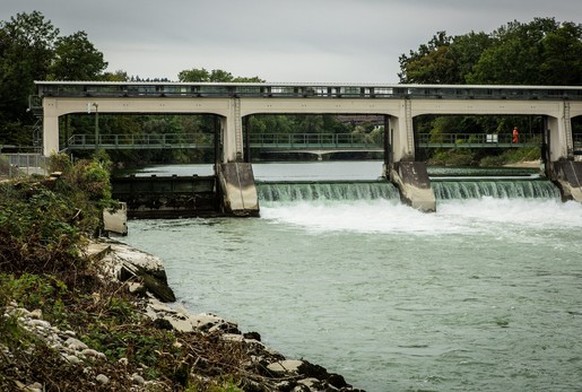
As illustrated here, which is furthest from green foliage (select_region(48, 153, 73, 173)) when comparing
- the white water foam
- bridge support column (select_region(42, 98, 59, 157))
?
the white water foam

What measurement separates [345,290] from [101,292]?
7933mm

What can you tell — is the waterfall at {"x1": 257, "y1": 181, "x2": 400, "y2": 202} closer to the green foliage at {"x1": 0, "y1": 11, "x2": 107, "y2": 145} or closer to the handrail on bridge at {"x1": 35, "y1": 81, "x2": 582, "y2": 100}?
the handrail on bridge at {"x1": 35, "y1": 81, "x2": 582, "y2": 100}

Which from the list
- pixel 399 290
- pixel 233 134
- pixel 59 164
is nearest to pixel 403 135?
pixel 233 134

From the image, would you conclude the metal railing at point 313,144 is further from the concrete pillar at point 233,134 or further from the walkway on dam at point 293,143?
the concrete pillar at point 233,134

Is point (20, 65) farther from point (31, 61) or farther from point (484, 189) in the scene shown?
point (484, 189)

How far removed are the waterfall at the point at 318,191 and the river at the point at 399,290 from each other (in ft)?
7.01

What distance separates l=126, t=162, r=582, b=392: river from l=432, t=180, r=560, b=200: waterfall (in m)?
3.88

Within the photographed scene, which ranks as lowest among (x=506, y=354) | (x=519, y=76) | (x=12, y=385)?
(x=506, y=354)

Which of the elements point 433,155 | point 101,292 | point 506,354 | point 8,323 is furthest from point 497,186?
point 433,155

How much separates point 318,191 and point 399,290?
66.3 feet

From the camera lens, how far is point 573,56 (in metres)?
70.4

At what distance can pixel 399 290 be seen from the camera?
1997 cm

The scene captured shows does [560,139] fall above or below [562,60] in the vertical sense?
below

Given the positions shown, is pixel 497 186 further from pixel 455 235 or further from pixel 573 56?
pixel 573 56
